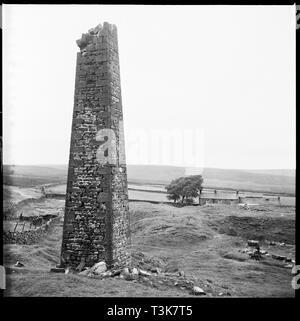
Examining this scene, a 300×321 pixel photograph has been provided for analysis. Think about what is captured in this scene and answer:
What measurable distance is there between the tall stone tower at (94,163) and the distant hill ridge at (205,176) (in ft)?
5.13

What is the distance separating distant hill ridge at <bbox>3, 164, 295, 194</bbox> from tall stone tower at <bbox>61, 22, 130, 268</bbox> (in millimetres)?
1565

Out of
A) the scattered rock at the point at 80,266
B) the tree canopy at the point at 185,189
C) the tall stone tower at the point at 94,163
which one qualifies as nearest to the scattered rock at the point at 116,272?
the tall stone tower at the point at 94,163

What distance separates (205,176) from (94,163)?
414 cm

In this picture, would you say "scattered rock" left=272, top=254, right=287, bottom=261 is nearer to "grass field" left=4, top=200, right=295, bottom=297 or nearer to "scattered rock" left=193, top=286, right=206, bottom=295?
"grass field" left=4, top=200, right=295, bottom=297

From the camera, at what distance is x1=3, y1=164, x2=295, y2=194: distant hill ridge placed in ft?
37.5

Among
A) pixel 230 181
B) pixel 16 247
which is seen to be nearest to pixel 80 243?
pixel 16 247

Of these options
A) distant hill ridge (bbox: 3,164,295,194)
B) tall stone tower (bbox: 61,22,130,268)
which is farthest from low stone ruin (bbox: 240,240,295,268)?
tall stone tower (bbox: 61,22,130,268)

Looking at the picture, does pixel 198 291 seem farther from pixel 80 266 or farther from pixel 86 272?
pixel 80 266

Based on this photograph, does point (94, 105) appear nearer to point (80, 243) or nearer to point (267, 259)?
point (80, 243)

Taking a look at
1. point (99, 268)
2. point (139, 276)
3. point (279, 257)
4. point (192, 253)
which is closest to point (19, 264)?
point (99, 268)

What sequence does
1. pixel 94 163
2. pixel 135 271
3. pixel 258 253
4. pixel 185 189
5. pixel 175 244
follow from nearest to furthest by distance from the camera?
1. pixel 94 163
2. pixel 135 271
3. pixel 258 253
4. pixel 185 189
5. pixel 175 244

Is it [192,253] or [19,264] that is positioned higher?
[19,264]

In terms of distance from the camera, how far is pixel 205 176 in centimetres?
1236
